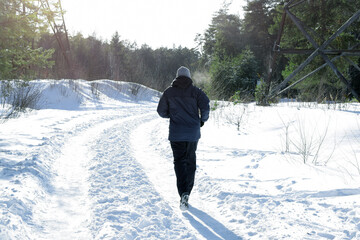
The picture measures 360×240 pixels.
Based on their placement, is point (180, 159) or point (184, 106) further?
point (180, 159)

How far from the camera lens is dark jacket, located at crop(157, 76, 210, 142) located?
4031 mm

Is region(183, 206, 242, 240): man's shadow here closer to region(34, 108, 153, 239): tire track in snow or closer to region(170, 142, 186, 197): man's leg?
region(170, 142, 186, 197): man's leg

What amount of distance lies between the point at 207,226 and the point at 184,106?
167cm

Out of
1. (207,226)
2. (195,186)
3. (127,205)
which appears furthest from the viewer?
(195,186)

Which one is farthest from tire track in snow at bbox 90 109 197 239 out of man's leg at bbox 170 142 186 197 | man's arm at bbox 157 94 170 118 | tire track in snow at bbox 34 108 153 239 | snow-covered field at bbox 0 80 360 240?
man's arm at bbox 157 94 170 118

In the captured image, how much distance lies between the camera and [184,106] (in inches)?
159

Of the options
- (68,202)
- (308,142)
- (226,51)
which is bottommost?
(68,202)

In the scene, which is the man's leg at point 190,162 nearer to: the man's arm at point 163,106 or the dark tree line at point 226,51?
the man's arm at point 163,106

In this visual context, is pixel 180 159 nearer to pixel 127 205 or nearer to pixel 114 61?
pixel 127 205

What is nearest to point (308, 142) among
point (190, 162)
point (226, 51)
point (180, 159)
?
point (190, 162)

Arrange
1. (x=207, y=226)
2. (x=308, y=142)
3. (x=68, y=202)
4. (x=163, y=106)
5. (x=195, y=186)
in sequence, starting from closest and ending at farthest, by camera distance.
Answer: (x=207, y=226), (x=68, y=202), (x=163, y=106), (x=195, y=186), (x=308, y=142)

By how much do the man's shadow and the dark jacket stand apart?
3.43 feet

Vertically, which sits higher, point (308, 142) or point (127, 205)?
point (308, 142)

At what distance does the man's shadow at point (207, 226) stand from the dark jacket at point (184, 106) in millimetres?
1045
